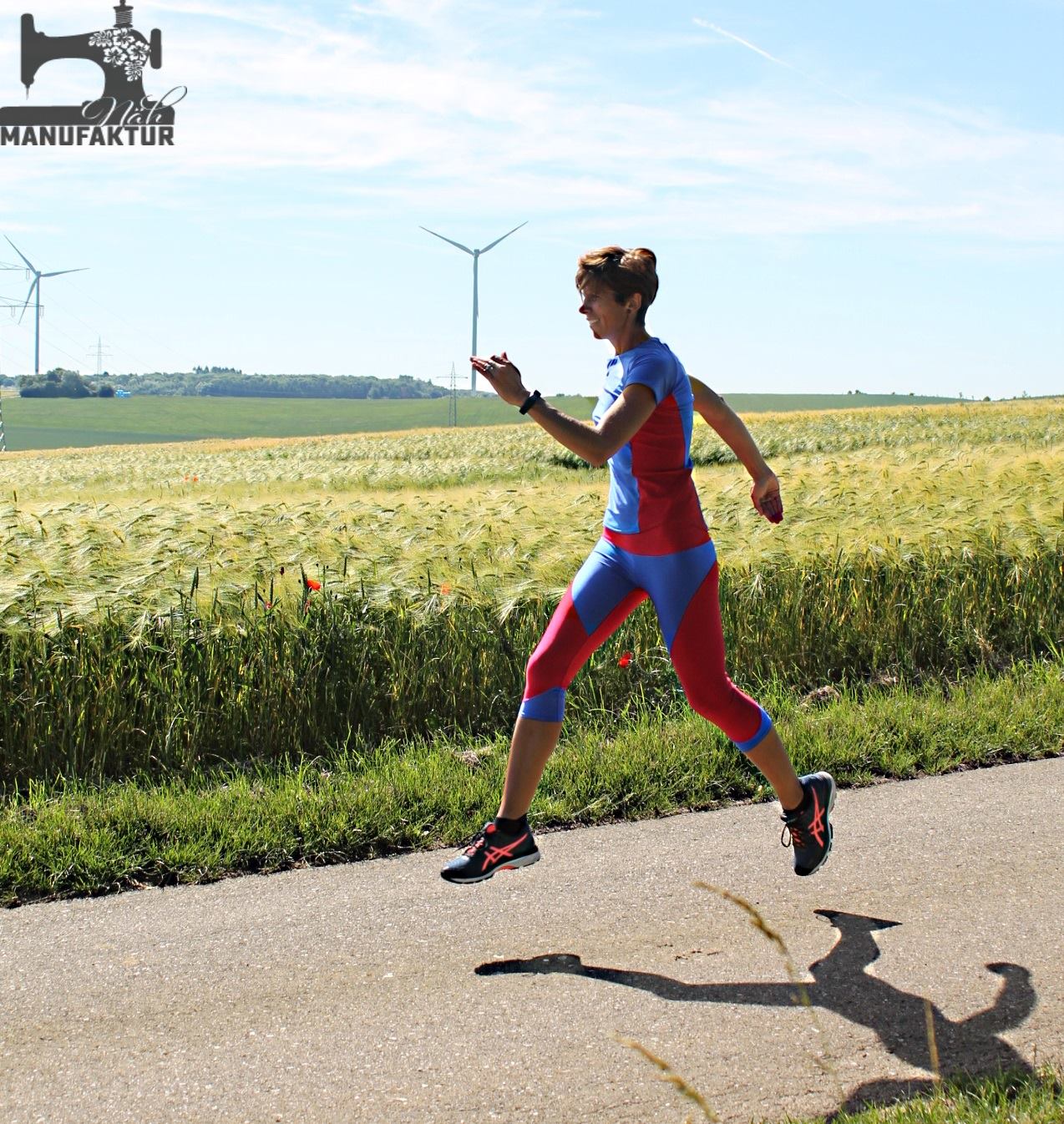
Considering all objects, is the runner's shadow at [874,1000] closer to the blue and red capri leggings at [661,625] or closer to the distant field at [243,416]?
the blue and red capri leggings at [661,625]

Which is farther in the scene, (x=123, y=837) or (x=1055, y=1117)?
(x=123, y=837)

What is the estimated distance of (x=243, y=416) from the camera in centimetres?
14988

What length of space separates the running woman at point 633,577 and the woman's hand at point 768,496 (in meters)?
0.46

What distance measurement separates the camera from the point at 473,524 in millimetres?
9383

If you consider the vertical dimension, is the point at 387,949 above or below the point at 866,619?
below

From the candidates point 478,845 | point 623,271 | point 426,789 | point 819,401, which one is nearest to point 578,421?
point 623,271

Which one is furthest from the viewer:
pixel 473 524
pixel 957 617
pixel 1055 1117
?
pixel 473 524

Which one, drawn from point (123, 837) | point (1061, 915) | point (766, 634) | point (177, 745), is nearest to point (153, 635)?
point (177, 745)

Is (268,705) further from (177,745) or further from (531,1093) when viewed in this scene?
(531,1093)

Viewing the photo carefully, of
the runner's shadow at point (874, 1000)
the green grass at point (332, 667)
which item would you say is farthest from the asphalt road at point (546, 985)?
the green grass at point (332, 667)

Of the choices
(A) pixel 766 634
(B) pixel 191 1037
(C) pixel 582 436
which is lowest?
(B) pixel 191 1037

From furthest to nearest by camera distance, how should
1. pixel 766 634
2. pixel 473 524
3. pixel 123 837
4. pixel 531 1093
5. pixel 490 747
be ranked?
pixel 473 524 → pixel 766 634 → pixel 490 747 → pixel 123 837 → pixel 531 1093

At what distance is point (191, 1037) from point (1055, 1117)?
7.25 feet

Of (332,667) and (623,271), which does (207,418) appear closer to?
(332,667)
